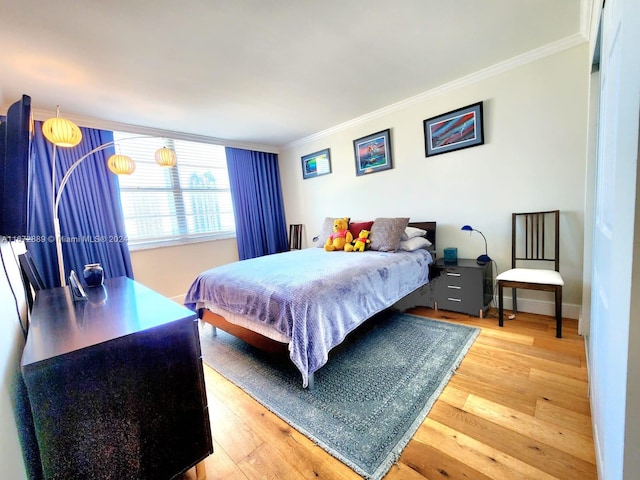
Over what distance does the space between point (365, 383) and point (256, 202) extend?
3.45m

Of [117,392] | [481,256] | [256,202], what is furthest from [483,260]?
[256,202]

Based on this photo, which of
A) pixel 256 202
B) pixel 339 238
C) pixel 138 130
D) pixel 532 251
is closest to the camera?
pixel 532 251

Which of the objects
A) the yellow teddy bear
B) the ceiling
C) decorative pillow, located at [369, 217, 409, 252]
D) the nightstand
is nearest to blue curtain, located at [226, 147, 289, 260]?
the ceiling

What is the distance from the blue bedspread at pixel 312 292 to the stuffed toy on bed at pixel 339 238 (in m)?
0.46

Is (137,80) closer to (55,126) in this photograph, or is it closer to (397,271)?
(55,126)

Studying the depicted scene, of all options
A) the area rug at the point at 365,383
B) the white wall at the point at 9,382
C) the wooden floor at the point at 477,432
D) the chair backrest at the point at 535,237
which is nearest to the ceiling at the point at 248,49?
the chair backrest at the point at 535,237

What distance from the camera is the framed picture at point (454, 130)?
2691 millimetres

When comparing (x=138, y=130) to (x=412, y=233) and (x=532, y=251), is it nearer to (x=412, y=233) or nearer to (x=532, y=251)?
(x=412, y=233)

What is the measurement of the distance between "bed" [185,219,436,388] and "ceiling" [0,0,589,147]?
1.69 m

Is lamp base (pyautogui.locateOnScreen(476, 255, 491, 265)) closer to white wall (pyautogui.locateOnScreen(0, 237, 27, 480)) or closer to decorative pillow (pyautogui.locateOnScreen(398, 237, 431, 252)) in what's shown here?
decorative pillow (pyautogui.locateOnScreen(398, 237, 431, 252))

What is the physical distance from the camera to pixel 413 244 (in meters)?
2.85

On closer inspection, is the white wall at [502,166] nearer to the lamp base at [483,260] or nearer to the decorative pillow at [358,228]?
the lamp base at [483,260]

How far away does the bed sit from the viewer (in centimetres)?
166

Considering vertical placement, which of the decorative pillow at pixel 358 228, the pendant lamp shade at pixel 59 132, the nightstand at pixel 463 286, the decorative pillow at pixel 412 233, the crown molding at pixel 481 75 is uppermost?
the crown molding at pixel 481 75
